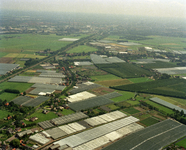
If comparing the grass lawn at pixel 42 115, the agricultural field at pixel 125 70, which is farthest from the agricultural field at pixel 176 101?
the grass lawn at pixel 42 115

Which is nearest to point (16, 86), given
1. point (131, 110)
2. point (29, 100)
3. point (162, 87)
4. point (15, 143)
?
point (29, 100)

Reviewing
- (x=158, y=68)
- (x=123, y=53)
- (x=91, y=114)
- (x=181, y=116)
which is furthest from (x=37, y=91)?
(x=123, y=53)

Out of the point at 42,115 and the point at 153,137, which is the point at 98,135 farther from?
the point at 42,115

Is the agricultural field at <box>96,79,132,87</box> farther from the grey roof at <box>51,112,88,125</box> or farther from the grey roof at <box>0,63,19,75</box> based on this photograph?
the grey roof at <box>0,63,19,75</box>

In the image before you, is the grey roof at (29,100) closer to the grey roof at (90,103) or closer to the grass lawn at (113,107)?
the grey roof at (90,103)

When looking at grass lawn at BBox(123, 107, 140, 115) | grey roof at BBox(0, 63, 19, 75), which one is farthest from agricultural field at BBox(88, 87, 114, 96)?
grey roof at BBox(0, 63, 19, 75)

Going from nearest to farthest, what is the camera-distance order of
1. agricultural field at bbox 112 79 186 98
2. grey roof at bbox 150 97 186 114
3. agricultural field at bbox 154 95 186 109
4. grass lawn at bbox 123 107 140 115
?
grass lawn at bbox 123 107 140 115, grey roof at bbox 150 97 186 114, agricultural field at bbox 154 95 186 109, agricultural field at bbox 112 79 186 98
